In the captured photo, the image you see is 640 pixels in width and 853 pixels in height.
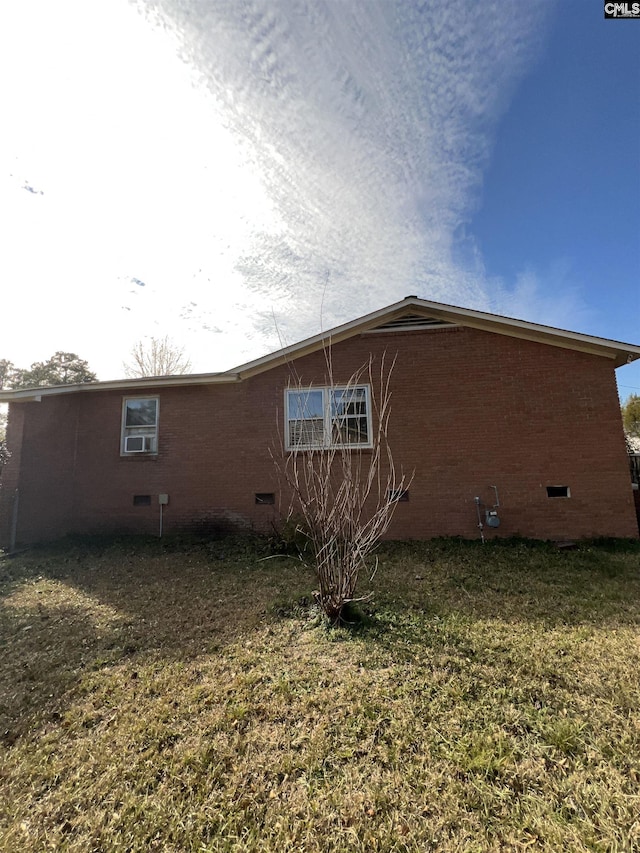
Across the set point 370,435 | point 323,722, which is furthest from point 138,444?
point 323,722

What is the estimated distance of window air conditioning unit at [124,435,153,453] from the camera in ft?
30.4

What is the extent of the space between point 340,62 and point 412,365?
16.9ft

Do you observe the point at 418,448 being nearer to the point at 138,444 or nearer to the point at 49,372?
the point at 138,444

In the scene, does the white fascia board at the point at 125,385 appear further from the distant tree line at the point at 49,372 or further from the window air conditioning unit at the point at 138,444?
the distant tree line at the point at 49,372

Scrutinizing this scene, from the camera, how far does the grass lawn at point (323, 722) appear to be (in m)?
1.96

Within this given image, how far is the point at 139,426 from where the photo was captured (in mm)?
9414

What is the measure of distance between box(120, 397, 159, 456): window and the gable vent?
572 cm

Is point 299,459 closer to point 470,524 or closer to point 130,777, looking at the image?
point 470,524

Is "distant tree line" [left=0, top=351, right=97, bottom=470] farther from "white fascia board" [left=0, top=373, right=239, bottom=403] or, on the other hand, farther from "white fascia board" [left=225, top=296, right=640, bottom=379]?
"white fascia board" [left=225, top=296, right=640, bottom=379]

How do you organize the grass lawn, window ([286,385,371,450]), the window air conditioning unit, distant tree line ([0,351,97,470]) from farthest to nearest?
1. distant tree line ([0,351,97,470])
2. the window air conditioning unit
3. window ([286,385,371,450])
4. the grass lawn

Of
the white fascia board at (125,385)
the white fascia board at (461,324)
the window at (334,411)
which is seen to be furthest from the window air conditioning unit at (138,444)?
the window at (334,411)

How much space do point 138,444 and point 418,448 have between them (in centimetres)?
665

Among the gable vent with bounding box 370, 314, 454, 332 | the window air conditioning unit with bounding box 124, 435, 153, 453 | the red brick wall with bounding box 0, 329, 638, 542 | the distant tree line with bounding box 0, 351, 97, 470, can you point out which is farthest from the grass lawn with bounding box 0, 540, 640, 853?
the distant tree line with bounding box 0, 351, 97, 470

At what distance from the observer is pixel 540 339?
304 inches
